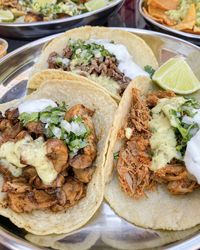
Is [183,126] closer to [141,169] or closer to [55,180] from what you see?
[141,169]

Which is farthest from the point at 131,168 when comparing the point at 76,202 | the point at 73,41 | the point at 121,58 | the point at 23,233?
the point at 73,41

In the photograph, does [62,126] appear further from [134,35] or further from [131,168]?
[134,35]

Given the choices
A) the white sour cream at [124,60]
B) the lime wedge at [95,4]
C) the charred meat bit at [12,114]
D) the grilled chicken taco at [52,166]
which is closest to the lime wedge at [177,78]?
the white sour cream at [124,60]

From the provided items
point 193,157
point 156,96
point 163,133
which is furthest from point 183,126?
point 156,96

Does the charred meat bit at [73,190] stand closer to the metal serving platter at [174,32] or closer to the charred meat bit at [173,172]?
the charred meat bit at [173,172]

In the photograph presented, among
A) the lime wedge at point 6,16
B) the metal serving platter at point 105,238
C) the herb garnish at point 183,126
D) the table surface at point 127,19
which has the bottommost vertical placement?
the table surface at point 127,19
